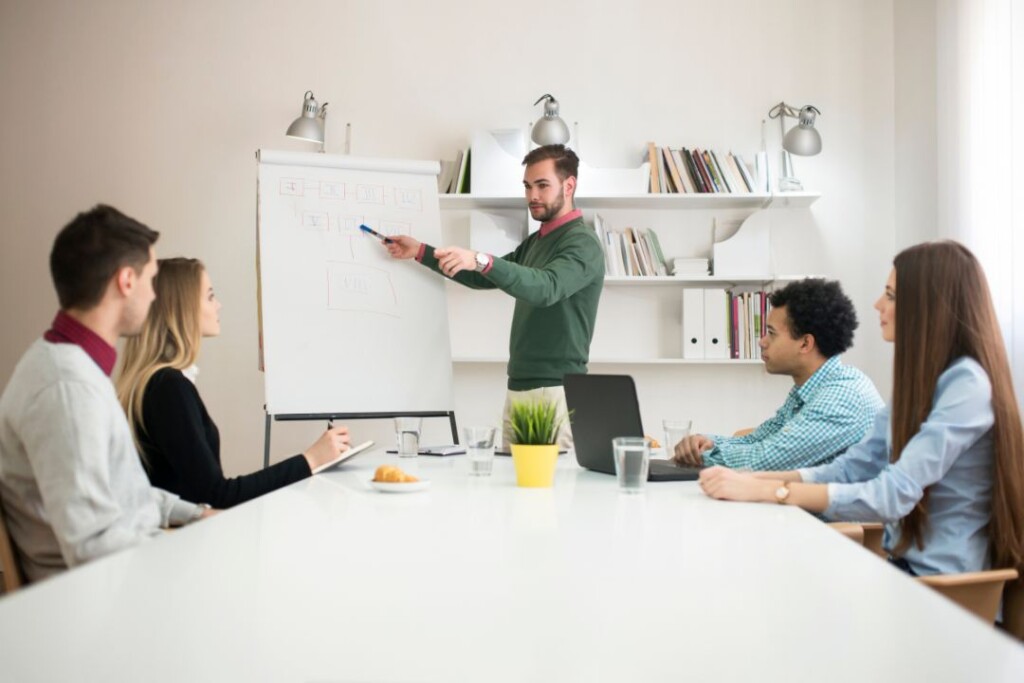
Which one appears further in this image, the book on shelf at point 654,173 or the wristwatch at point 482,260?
the book on shelf at point 654,173

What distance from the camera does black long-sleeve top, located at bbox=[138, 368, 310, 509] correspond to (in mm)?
1994

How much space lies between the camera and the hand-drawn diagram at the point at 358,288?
327 centimetres

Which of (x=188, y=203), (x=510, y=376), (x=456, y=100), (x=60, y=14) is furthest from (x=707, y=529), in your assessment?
(x=60, y=14)

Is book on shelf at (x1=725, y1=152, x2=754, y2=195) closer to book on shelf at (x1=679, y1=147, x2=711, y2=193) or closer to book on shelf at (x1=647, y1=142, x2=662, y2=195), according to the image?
book on shelf at (x1=679, y1=147, x2=711, y2=193)

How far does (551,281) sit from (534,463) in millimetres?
1087

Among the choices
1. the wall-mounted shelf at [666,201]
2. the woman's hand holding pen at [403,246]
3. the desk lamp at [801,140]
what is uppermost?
the desk lamp at [801,140]

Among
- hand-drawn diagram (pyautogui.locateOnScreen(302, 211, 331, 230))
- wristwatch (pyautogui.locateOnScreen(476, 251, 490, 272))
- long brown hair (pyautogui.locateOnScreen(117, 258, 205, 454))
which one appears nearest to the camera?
long brown hair (pyautogui.locateOnScreen(117, 258, 205, 454))

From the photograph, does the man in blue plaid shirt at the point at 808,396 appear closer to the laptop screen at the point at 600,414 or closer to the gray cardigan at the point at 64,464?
the laptop screen at the point at 600,414

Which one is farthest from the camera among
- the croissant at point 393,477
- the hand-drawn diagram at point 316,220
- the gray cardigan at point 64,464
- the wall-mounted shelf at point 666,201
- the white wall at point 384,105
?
the white wall at point 384,105

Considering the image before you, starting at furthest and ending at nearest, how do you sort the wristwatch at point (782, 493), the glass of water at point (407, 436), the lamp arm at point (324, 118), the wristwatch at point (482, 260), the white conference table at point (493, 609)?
1. the lamp arm at point (324, 118)
2. the wristwatch at point (482, 260)
3. the glass of water at point (407, 436)
4. the wristwatch at point (782, 493)
5. the white conference table at point (493, 609)

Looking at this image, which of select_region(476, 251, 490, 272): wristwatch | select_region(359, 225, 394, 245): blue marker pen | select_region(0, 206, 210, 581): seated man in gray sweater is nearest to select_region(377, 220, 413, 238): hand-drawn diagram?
select_region(359, 225, 394, 245): blue marker pen

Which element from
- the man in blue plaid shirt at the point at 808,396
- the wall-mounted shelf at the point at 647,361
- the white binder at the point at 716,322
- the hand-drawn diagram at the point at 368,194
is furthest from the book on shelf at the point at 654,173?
the man in blue plaid shirt at the point at 808,396

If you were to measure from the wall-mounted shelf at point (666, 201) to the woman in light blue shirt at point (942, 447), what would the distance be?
2355 mm

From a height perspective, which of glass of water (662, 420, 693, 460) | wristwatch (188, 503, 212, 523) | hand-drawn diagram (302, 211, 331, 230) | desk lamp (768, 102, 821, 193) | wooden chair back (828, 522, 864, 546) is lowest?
wooden chair back (828, 522, 864, 546)
